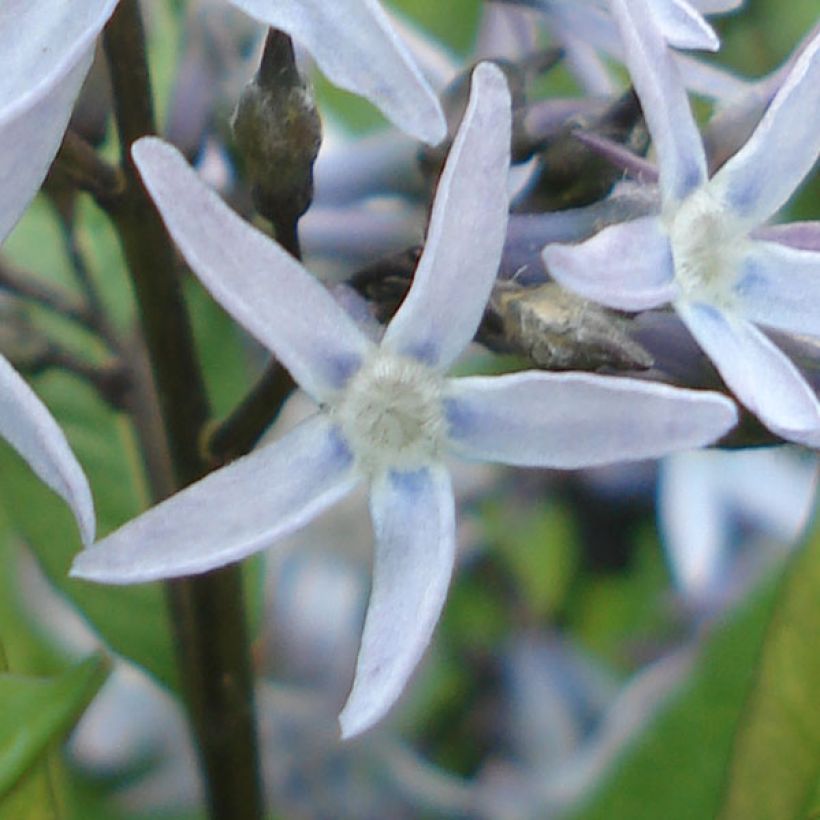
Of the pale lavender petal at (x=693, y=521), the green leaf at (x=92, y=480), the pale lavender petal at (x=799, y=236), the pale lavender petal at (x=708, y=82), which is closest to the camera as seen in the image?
the pale lavender petal at (x=799, y=236)

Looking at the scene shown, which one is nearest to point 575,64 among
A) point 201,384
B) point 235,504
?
point 201,384

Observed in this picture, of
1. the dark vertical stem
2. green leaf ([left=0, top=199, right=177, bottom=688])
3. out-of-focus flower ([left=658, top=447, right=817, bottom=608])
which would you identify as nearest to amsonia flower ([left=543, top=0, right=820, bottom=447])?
the dark vertical stem

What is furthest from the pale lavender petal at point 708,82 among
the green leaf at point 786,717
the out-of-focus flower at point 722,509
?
the out-of-focus flower at point 722,509

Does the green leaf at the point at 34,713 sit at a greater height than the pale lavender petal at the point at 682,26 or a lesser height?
lesser

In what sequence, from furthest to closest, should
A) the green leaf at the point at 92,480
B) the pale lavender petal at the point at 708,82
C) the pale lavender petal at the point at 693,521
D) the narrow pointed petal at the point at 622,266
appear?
the pale lavender petal at the point at 693,521 → the green leaf at the point at 92,480 → the pale lavender petal at the point at 708,82 → the narrow pointed petal at the point at 622,266

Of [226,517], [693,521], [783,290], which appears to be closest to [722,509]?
[693,521]

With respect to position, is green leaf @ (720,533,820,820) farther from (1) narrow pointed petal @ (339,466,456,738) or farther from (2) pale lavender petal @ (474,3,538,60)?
(2) pale lavender petal @ (474,3,538,60)

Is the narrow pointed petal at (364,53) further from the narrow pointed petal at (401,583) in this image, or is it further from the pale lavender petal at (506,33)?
the pale lavender petal at (506,33)
